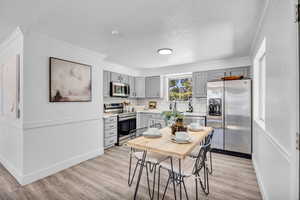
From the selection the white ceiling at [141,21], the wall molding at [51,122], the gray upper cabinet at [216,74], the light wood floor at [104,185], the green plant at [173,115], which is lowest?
the light wood floor at [104,185]

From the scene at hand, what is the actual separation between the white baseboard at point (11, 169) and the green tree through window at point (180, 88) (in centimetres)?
400

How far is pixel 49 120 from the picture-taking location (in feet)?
7.80

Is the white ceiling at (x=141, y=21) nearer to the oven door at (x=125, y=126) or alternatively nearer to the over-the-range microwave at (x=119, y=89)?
the over-the-range microwave at (x=119, y=89)

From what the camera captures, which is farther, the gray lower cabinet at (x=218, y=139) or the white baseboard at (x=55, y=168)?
the gray lower cabinet at (x=218, y=139)

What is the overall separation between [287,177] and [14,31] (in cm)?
359

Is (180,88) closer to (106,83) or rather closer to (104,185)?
(106,83)

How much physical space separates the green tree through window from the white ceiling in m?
1.87

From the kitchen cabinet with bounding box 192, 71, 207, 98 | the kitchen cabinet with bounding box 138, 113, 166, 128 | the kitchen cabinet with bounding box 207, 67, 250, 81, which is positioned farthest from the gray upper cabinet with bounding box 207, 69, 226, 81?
the kitchen cabinet with bounding box 138, 113, 166, 128

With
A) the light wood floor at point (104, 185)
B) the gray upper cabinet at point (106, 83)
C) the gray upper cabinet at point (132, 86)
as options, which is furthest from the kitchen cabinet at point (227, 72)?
the gray upper cabinet at point (106, 83)

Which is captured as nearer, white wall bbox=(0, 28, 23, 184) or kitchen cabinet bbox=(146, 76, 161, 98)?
white wall bbox=(0, 28, 23, 184)

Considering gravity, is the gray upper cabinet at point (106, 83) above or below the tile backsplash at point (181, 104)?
above

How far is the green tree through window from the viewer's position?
461 centimetres

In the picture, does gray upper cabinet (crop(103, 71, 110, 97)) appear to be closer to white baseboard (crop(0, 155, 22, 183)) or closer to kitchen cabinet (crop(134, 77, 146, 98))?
kitchen cabinet (crop(134, 77, 146, 98))

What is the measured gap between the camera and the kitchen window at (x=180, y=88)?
4.61 m
